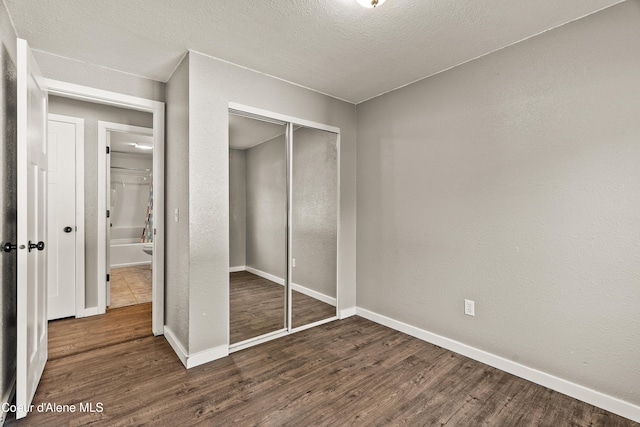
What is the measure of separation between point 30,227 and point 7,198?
28cm

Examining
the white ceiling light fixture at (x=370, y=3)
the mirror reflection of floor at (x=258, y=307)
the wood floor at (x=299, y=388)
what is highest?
the white ceiling light fixture at (x=370, y=3)

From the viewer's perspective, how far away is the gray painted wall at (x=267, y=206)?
110 inches

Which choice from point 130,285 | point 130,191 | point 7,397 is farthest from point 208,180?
point 130,191

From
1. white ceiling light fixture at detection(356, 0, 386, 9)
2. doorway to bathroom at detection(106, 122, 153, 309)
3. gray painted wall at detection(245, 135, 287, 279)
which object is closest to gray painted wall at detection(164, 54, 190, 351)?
gray painted wall at detection(245, 135, 287, 279)

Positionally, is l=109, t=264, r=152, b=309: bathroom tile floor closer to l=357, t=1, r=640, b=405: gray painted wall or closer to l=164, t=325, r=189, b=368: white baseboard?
l=164, t=325, r=189, b=368: white baseboard

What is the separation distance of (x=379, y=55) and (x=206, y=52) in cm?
136

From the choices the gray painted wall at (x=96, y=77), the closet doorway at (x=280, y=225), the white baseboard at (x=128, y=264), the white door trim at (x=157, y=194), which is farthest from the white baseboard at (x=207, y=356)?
the white baseboard at (x=128, y=264)

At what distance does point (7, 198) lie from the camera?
1863 millimetres

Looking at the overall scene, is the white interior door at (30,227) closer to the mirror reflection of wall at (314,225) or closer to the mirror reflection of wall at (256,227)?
the mirror reflection of wall at (256,227)

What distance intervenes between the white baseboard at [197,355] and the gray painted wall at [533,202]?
1700 millimetres

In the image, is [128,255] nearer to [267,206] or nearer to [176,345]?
[176,345]

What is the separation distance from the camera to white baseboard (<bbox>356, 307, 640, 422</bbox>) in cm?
182

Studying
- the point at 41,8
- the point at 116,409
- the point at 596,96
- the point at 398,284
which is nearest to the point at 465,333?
the point at 398,284

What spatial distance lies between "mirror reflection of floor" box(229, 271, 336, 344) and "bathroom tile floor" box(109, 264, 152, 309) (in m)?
1.97
